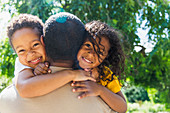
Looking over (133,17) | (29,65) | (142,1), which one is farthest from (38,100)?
(142,1)

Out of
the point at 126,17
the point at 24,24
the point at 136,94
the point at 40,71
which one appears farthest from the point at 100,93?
the point at 136,94

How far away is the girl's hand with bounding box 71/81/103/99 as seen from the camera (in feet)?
3.40

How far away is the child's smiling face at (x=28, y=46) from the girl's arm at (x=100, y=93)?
348 mm

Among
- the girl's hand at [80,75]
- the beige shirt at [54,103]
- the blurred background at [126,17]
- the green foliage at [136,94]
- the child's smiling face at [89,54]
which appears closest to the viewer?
the beige shirt at [54,103]

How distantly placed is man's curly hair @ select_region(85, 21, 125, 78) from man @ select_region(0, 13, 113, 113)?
0.26 m

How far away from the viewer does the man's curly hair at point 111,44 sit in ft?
4.39

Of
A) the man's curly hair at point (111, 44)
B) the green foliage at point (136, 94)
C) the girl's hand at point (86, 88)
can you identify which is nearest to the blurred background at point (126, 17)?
the man's curly hair at point (111, 44)

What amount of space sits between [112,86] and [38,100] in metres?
0.67

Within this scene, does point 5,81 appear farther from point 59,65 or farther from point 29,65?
point 59,65

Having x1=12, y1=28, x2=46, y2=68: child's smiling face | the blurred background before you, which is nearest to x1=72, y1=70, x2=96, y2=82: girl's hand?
x1=12, y1=28, x2=46, y2=68: child's smiling face

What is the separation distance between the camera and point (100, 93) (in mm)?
1186

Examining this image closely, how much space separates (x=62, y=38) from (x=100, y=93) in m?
0.41

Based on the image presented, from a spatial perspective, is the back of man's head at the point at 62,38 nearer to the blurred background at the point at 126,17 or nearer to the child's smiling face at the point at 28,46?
the child's smiling face at the point at 28,46

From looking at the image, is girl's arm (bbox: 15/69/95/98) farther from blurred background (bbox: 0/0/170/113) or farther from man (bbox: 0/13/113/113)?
blurred background (bbox: 0/0/170/113)
